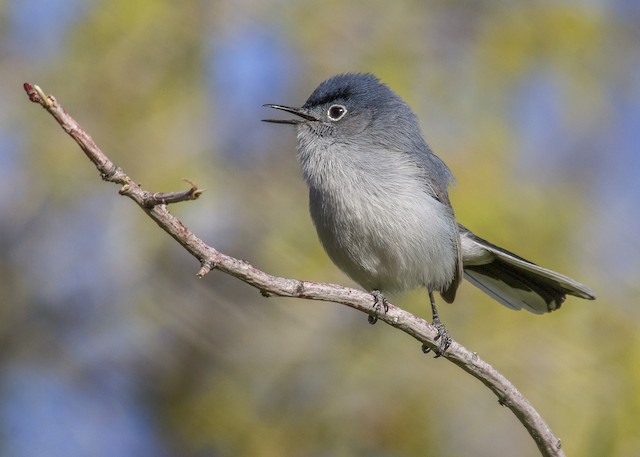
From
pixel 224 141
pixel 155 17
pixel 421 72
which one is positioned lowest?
pixel 224 141

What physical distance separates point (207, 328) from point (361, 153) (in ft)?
6.13

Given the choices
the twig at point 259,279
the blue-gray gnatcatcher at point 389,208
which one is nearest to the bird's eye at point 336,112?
the blue-gray gnatcatcher at point 389,208

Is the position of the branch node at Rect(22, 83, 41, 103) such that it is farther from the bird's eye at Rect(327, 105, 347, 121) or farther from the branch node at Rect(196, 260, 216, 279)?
the bird's eye at Rect(327, 105, 347, 121)

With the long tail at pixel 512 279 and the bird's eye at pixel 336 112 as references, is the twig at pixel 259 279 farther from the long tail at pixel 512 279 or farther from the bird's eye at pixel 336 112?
the bird's eye at pixel 336 112

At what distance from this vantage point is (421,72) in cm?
538

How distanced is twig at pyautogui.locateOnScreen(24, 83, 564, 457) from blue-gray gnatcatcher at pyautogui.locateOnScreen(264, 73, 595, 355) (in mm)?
428

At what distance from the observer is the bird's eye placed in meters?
4.25

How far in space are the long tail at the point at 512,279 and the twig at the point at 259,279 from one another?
1.25 meters

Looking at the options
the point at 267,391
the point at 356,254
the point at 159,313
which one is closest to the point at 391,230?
the point at 356,254

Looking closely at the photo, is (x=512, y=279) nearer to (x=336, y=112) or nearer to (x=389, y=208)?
(x=389, y=208)

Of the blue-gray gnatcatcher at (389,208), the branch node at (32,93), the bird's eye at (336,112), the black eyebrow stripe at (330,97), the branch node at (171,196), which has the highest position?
the black eyebrow stripe at (330,97)

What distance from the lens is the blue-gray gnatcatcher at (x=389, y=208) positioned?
3725 millimetres

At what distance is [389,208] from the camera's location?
12.1 feet

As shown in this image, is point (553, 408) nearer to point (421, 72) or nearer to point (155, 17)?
point (421, 72)
